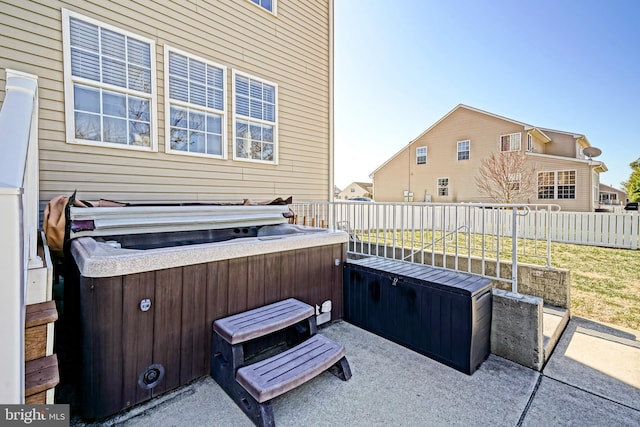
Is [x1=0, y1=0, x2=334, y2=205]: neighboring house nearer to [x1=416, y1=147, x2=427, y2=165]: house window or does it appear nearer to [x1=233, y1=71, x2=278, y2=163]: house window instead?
[x1=233, y1=71, x2=278, y2=163]: house window

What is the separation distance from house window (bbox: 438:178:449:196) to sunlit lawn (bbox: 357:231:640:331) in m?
9.76

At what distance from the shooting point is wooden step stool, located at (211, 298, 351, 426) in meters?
1.62

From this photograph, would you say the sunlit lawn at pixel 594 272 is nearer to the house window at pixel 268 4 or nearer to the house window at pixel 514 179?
the house window at pixel 268 4

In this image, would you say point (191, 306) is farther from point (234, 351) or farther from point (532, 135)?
point (532, 135)

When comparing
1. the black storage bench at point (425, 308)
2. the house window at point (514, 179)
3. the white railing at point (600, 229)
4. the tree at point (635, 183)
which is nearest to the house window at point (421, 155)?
the house window at point (514, 179)

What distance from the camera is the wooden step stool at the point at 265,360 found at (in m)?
1.62

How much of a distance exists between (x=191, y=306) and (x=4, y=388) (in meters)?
1.26

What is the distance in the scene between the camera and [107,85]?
3.37 metres

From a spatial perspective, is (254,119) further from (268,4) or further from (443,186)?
(443,186)

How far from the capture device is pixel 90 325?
5.30 ft

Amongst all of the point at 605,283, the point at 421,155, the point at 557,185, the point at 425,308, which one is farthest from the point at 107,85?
the point at 557,185

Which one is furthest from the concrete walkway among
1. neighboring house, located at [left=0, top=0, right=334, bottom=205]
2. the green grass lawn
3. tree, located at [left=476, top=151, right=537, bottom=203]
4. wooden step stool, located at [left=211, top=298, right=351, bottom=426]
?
tree, located at [left=476, top=151, right=537, bottom=203]

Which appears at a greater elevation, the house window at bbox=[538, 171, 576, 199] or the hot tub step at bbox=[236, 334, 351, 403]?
the house window at bbox=[538, 171, 576, 199]

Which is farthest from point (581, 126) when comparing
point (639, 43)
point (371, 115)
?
point (371, 115)
